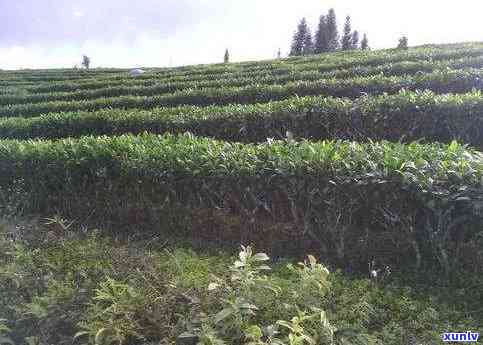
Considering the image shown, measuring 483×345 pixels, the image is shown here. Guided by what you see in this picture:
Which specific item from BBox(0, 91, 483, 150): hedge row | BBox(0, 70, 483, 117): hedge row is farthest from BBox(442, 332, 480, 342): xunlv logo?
BBox(0, 70, 483, 117): hedge row

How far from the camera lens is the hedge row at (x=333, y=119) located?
733cm

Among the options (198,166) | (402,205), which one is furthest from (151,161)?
(402,205)

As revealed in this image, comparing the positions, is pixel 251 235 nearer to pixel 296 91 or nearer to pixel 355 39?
pixel 296 91

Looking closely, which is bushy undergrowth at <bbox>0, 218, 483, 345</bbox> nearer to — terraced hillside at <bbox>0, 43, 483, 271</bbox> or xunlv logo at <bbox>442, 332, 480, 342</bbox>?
xunlv logo at <bbox>442, 332, 480, 342</bbox>

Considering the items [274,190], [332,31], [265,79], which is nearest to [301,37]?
[332,31]

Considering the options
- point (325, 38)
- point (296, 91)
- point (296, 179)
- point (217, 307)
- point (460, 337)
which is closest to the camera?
point (460, 337)

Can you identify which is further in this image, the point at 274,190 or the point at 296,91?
the point at 296,91

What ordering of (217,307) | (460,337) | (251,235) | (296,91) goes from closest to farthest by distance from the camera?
(460,337), (217,307), (251,235), (296,91)

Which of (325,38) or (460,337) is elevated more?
(325,38)

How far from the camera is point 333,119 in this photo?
27.1 feet

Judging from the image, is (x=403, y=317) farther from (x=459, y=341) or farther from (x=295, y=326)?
(x=295, y=326)

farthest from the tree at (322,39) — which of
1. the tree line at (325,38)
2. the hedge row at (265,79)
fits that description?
the hedge row at (265,79)

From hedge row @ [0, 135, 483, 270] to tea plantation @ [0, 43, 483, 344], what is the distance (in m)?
0.02

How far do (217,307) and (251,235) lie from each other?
5.89 ft
